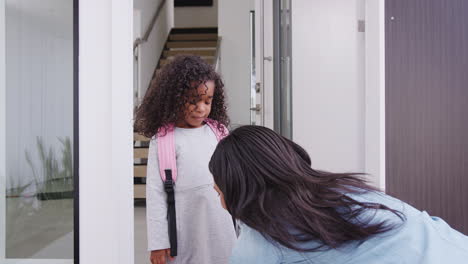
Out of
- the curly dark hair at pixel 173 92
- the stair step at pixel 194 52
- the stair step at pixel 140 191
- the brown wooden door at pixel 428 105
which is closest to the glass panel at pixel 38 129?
the curly dark hair at pixel 173 92

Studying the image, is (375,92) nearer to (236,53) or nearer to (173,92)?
(173,92)

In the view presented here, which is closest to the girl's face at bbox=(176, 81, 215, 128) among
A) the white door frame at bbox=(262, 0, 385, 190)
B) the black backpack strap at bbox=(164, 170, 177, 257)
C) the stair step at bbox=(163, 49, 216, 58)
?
the black backpack strap at bbox=(164, 170, 177, 257)

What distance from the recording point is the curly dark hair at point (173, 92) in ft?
4.46

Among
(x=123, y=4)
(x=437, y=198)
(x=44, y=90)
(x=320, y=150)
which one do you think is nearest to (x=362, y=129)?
(x=320, y=150)

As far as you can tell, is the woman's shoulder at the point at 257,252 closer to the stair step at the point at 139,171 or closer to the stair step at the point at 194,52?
the stair step at the point at 139,171

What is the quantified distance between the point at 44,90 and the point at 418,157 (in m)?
1.55

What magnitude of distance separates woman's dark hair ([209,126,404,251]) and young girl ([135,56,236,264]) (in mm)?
512

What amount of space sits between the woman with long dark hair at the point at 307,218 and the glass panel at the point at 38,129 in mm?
835

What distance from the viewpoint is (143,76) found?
5.67 metres

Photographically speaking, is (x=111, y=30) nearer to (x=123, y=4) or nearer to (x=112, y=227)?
(x=123, y=4)

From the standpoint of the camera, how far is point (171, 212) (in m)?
1.31

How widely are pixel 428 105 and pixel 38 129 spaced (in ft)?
5.25

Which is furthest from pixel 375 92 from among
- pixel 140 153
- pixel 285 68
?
pixel 140 153

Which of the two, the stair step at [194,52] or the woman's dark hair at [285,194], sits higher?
the stair step at [194,52]
